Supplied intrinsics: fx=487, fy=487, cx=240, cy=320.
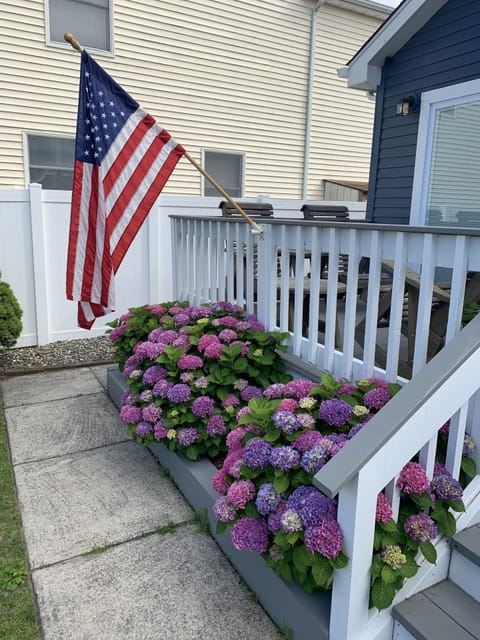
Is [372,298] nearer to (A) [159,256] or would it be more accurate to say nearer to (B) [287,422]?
(B) [287,422]

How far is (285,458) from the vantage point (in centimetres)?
179

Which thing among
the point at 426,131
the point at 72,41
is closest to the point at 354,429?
the point at 72,41

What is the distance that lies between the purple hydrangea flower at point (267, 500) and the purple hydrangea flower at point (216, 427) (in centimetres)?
88

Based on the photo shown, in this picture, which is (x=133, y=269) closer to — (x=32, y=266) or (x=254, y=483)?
(x=32, y=266)

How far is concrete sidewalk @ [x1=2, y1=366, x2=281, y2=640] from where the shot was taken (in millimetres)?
1883

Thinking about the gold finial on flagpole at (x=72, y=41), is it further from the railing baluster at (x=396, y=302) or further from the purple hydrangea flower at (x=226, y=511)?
the purple hydrangea flower at (x=226, y=511)

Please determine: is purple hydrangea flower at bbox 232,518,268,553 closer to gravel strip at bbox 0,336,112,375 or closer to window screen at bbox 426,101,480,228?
gravel strip at bbox 0,336,112,375

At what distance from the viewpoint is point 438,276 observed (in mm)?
4953

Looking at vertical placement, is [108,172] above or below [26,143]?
below

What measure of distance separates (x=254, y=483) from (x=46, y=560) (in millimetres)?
1083

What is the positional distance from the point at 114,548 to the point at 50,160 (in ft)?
20.2

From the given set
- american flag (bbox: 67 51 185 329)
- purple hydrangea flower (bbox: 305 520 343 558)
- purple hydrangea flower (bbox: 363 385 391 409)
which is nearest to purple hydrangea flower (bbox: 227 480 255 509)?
purple hydrangea flower (bbox: 305 520 343 558)

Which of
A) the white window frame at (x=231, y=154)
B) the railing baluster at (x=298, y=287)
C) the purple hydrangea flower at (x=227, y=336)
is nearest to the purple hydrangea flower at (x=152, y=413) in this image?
the purple hydrangea flower at (x=227, y=336)

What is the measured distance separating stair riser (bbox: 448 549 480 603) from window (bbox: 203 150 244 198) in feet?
23.9
